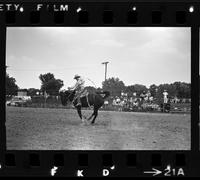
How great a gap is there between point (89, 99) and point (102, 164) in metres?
1.55

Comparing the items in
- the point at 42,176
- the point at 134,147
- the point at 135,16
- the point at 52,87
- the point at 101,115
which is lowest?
the point at 42,176

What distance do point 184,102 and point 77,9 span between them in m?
3.13

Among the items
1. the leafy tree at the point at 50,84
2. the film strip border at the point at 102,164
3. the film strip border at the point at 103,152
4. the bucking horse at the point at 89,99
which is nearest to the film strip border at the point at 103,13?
the film strip border at the point at 103,152

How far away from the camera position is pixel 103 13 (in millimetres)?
9562

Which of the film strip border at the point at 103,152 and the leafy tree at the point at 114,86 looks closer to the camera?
the film strip border at the point at 103,152

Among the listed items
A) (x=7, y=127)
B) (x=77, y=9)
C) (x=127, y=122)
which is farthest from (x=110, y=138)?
(x=77, y=9)

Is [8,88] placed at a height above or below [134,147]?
above

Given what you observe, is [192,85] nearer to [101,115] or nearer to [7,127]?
[101,115]

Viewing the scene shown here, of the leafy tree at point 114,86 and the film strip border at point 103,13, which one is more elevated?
the film strip border at point 103,13

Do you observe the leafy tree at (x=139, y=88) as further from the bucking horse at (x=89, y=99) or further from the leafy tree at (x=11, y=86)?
the leafy tree at (x=11, y=86)

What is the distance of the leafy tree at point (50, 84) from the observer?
991cm

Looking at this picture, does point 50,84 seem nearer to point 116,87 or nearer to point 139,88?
point 116,87

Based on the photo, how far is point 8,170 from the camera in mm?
9867

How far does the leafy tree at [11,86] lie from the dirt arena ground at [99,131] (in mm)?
369
